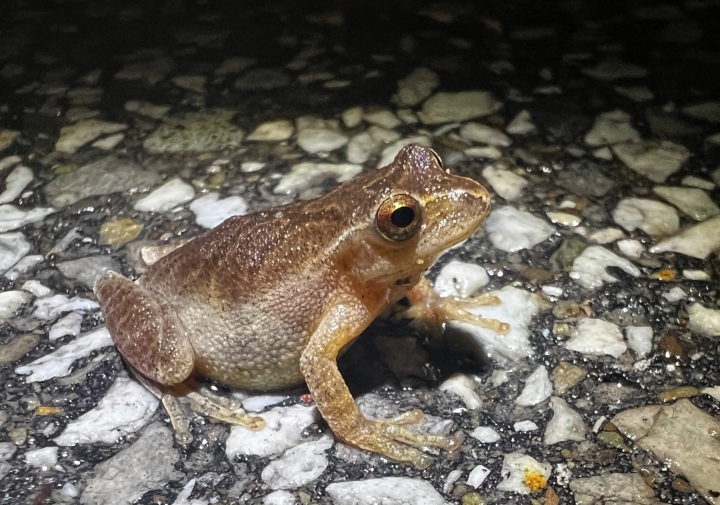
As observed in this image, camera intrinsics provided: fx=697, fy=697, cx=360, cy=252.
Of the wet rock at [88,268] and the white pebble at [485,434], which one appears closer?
the white pebble at [485,434]

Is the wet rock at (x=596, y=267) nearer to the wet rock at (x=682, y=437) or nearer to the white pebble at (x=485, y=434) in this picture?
the wet rock at (x=682, y=437)

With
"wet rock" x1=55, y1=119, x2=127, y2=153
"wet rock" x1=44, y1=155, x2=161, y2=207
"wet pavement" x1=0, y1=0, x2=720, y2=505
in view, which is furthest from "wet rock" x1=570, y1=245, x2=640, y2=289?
"wet rock" x1=55, y1=119, x2=127, y2=153

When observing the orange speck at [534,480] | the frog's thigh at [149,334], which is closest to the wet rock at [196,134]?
the frog's thigh at [149,334]

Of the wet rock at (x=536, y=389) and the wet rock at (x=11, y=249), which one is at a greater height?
the wet rock at (x=11, y=249)

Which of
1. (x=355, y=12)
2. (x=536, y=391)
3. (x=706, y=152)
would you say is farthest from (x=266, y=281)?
(x=355, y=12)

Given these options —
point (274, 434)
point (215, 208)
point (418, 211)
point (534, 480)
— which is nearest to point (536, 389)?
point (534, 480)

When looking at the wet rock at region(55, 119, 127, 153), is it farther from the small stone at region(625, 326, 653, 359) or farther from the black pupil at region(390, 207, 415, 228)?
the small stone at region(625, 326, 653, 359)

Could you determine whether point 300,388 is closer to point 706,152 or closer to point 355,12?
point 706,152
